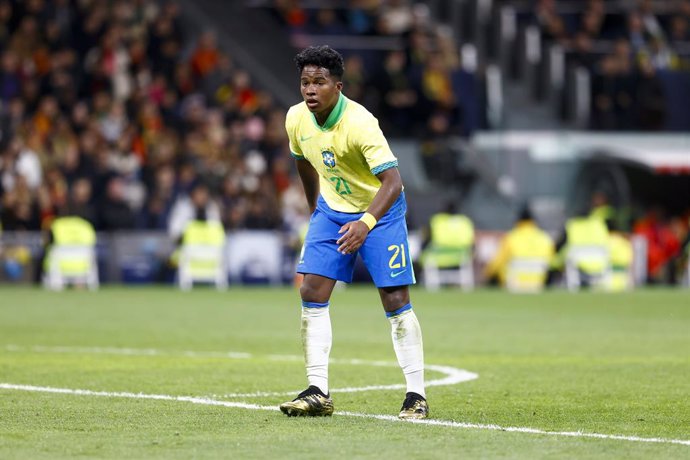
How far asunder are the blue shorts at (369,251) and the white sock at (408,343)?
0.68 ft

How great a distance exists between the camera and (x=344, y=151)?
8586mm

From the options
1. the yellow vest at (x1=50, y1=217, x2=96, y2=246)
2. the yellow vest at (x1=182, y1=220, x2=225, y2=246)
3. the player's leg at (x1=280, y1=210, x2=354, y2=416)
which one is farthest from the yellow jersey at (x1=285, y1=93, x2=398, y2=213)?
the yellow vest at (x1=182, y1=220, x2=225, y2=246)

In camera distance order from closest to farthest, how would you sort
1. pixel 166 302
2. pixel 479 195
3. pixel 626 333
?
pixel 626 333
pixel 166 302
pixel 479 195

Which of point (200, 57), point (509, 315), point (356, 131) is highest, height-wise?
point (200, 57)

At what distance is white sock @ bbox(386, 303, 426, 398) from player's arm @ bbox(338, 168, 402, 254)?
1.78ft

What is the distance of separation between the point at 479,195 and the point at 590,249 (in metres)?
3.07

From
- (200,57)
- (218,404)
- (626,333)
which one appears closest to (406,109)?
(200,57)

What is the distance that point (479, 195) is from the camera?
29.9 meters

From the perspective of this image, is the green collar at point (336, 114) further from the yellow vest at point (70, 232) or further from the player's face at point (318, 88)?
the yellow vest at point (70, 232)

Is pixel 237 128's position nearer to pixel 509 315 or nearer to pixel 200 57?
pixel 200 57

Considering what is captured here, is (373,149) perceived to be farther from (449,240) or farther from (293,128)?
(449,240)

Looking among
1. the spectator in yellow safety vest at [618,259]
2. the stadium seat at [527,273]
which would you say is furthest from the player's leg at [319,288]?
the spectator in yellow safety vest at [618,259]

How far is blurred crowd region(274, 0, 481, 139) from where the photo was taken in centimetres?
3019

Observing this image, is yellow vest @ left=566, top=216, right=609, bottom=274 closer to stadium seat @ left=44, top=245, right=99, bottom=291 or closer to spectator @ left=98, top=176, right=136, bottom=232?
spectator @ left=98, top=176, right=136, bottom=232
